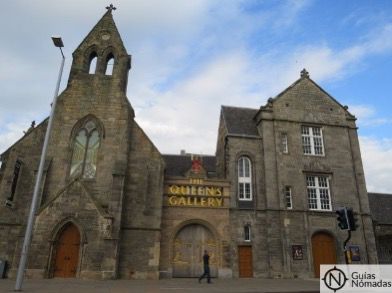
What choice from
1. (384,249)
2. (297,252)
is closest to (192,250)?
(297,252)

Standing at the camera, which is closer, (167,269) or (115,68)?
(167,269)

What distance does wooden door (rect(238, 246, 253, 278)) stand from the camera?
2200cm

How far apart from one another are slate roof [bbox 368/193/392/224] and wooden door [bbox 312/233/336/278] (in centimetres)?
835

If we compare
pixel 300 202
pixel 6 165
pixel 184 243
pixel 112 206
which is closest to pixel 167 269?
pixel 184 243

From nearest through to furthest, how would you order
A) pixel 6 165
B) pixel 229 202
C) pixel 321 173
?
pixel 6 165, pixel 229 202, pixel 321 173

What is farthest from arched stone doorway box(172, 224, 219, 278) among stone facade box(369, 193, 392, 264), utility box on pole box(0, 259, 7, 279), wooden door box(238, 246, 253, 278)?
stone facade box(369, 193, 392, 264)

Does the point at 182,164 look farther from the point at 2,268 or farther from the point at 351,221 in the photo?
the point at 351,221

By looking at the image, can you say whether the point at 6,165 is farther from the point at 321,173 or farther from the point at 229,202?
the point at 321,173

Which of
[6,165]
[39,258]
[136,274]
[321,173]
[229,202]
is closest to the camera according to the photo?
[39,258]

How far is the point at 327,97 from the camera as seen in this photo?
27938mm

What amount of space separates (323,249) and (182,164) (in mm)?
13924

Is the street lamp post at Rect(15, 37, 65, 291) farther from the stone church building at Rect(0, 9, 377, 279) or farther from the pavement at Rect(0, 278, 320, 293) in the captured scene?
the stone church building at Rect(0, 9, 377, 279)

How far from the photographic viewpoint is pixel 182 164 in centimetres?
3094

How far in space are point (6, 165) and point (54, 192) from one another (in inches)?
146
